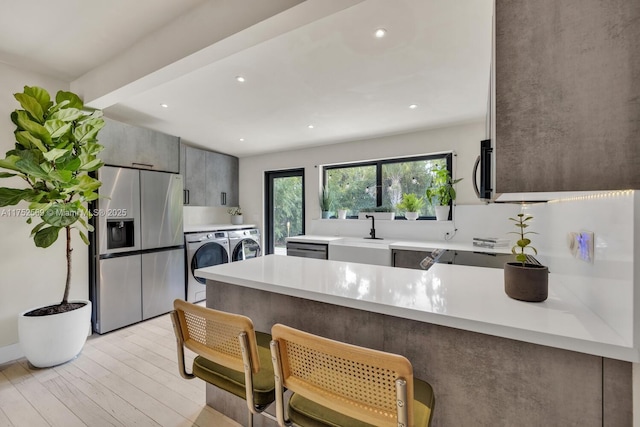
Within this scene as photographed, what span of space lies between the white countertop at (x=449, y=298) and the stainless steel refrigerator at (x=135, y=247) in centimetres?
197

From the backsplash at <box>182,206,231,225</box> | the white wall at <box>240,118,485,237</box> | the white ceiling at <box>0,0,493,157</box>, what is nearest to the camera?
the white ceiling at <box>0,0,493,157</box>

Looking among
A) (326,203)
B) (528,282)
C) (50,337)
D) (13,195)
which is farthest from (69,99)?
(528,282)

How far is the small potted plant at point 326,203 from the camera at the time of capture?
449 centimetres

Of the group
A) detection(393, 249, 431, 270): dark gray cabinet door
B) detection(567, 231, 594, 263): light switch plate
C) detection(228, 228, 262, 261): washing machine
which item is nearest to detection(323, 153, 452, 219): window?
detection(393, 249, 431, 270): dark gray cabinet door

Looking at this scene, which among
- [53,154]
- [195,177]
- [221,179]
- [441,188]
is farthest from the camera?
[221,179]

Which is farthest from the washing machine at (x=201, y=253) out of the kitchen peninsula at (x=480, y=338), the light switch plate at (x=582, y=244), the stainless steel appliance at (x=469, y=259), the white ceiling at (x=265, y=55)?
the light switch plate at (x=582, y=244)

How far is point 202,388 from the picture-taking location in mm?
2074

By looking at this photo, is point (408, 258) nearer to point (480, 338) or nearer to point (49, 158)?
point (480, 338)

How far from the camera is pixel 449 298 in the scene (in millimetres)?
1148

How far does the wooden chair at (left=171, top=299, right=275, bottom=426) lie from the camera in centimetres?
105

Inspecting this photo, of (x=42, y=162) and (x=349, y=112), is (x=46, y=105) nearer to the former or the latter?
(x=42, y=162)

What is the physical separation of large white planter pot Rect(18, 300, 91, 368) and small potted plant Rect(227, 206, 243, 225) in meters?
2.89

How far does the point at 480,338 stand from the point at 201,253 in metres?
3.64

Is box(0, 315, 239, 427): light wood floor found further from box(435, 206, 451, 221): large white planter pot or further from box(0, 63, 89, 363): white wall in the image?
box(435, 206, 451, 221): large white planter pot
